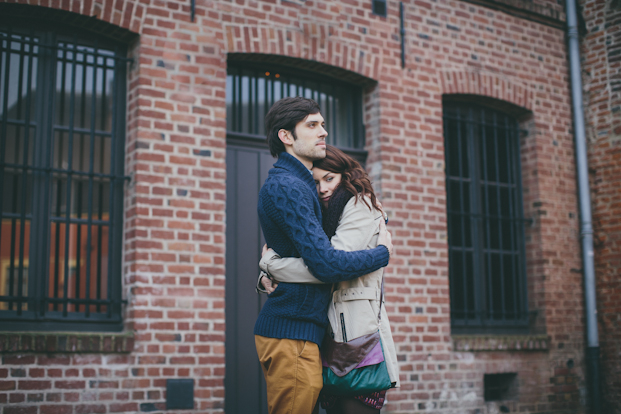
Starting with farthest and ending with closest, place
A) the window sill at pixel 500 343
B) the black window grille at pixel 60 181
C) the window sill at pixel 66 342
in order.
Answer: the window sill at pixel 500 343 < the black window grille at pixel 60 181 < the window sill at pixel 66 342

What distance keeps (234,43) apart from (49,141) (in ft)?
5.65

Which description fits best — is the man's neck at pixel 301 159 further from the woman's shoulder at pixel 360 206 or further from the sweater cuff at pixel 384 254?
the sweater cuff at pixel 384 254

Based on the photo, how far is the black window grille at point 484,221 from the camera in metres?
6.76

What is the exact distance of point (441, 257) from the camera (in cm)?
641

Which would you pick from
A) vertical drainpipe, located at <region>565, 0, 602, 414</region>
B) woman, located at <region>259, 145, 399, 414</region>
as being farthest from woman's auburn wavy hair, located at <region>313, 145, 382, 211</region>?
vertical drainpipe, located at <region>565, 0, 602, 414</region>

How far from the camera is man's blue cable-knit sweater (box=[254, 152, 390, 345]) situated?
2.64 meters

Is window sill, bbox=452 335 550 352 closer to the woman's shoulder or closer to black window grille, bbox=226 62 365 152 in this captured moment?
black window grille, bbox=226 62 365 152

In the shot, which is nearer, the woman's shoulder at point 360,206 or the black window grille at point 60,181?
the woman's shoulder at point 360,206

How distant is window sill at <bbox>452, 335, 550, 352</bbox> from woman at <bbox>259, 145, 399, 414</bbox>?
3678 mm

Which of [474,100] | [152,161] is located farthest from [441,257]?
[152,161]

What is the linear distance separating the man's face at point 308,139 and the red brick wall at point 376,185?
7.87 ft

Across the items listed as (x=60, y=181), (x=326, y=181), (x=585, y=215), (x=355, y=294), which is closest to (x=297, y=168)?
(x=326, y=181)

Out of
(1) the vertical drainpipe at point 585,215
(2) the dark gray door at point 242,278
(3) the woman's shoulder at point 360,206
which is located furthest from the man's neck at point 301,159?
(1) the vertical drainpipe at point 585,215

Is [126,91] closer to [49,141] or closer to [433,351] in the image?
[49,141]
